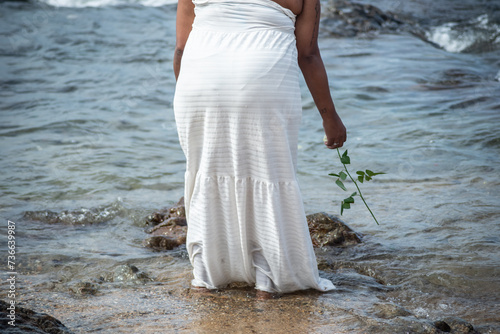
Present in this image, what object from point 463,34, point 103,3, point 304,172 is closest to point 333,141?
point 304,172

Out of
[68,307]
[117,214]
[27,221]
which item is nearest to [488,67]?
[117,214]

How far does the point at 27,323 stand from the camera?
2115 millimetres

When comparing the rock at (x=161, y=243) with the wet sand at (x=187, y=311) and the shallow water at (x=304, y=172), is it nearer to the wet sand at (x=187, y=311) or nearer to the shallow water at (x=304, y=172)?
the shallow water at (x=304, y=172)

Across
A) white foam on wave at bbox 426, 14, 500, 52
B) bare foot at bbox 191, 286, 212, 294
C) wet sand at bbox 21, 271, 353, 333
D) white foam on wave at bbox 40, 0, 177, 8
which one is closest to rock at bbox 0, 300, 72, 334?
wet sand at bbox 21, 271, 353, 333

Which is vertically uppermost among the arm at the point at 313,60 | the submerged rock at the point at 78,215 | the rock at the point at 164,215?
the arm at the point at 313,60

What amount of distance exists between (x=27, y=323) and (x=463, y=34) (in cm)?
1294

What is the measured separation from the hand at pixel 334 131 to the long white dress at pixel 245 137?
21 cm

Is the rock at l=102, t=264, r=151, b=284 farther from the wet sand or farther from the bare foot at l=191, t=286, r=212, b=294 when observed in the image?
the bare foot at l=191, t=286, r=212, b=294

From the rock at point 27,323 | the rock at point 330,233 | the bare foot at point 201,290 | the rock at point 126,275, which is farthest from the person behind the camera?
the rock at point 330,233

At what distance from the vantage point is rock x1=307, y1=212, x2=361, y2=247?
3865 mm

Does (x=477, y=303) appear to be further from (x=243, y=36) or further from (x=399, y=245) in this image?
(x=243, y=36)

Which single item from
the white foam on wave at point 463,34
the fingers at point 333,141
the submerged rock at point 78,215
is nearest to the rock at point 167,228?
the submerged rock at point 78,215

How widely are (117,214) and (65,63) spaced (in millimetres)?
7412

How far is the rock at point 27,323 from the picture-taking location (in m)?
2.02
